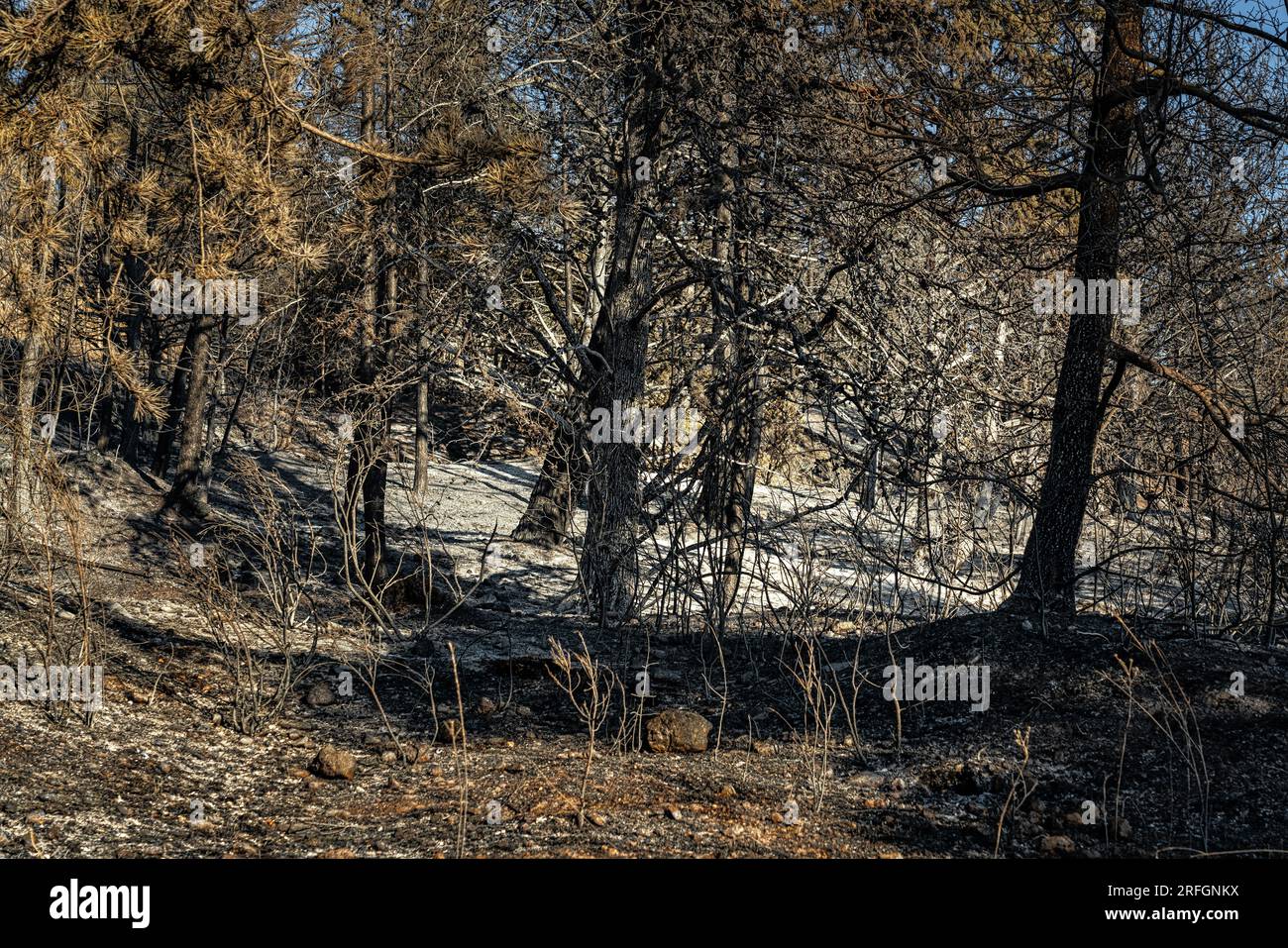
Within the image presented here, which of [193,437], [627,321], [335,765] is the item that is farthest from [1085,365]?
[193,437]

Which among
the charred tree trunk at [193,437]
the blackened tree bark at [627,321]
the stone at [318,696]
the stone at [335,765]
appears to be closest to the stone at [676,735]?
the stone at [335,765]

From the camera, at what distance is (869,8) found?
9.16m

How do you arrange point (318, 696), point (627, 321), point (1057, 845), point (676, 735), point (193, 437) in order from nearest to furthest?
point (1057, 845)
point (676, 735)
point (318, 696)
point (627, 321)
point (193, 437)

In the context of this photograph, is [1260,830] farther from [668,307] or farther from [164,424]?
[164,424]

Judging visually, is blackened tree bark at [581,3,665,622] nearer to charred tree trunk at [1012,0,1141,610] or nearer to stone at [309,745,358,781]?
charred tree trunk at [1012,0,1141,610]

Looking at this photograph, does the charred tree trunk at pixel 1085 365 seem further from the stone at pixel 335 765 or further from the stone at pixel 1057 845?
the stone at pixel 335 765

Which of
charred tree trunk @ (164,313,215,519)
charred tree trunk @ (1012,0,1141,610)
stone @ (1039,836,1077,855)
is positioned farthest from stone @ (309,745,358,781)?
charred tree trunk @ (164,313,215,519)

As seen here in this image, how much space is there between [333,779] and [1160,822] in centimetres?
373

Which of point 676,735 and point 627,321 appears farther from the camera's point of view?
point 627,321

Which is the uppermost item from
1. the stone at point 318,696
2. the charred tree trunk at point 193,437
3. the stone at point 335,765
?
the charred tree trunk at point 193,437

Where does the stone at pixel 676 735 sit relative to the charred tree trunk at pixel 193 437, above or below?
below

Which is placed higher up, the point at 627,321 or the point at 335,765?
the point at 627,321

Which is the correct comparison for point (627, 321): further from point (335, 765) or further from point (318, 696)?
point (335, 765)
